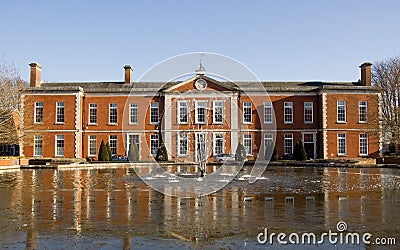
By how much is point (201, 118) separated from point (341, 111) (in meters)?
12.0

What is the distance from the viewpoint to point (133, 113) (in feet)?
126

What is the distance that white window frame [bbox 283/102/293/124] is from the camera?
38.3m

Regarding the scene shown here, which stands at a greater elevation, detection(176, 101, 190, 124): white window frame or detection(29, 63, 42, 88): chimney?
Answer: detection(29, 63, 42, 88): chimney

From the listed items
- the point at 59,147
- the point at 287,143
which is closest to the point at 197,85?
the point at 287,143

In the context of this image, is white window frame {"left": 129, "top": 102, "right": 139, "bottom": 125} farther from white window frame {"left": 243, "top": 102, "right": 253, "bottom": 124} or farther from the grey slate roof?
white window frame {"left": 243, "top": 102, "right": 253, "bottom": 124}

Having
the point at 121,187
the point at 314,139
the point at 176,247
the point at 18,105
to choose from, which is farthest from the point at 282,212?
the point at 314,139

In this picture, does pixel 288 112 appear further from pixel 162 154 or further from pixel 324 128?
pixel 162 154

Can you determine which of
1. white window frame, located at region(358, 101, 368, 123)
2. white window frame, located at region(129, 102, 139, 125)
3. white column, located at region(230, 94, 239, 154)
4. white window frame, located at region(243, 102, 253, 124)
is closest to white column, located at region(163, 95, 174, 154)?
white window frame, located at region(129, 102, 139, 125)

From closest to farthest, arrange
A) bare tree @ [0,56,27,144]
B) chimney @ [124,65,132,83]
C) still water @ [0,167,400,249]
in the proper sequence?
still water @ [0,167,400,249] < bare tree @ [0,56,27,144] < chimney @ [124,65,132,83]

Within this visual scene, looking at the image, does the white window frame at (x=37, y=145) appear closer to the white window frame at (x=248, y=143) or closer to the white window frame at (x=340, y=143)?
the white window frame at (x=248, y=143)

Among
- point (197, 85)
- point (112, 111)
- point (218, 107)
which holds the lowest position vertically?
point (112, 111)

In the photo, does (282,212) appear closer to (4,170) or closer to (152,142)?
(4,170)

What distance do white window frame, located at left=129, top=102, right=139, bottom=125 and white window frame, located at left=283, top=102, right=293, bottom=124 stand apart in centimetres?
1289

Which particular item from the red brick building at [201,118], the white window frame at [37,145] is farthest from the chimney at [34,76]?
the white window frame at [37,145]
